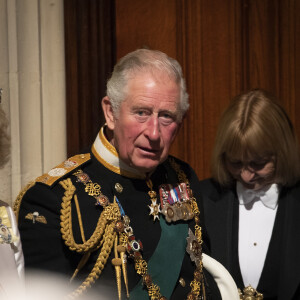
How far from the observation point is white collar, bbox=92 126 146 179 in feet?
6.59

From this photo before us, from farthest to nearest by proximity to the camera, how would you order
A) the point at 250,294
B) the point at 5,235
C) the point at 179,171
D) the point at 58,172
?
the point at 250,294 → the point at 179,171 → the point at 58,172 → the point at 5,235

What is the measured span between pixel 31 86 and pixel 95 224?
79cm

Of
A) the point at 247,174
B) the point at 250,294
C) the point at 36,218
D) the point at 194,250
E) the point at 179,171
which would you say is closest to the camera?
the point at 36,218

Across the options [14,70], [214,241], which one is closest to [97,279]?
[214,241]

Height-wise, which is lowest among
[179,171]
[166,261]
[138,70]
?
[166,261]

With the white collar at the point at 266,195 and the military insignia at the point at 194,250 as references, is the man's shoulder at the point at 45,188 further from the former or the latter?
the white collar at the point at 266,195

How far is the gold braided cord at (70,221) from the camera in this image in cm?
185

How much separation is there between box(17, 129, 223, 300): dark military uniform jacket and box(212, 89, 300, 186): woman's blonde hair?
1.54ft

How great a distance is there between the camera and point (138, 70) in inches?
75.9

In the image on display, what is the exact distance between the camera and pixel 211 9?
118 inches

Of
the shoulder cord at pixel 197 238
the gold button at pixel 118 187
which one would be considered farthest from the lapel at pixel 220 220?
the gold button at pixel 118 187

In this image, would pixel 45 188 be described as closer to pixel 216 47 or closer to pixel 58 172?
pixel 58 172

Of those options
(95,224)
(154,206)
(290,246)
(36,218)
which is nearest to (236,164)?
(290,246)

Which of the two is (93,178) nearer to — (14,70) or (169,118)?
(169,118)
